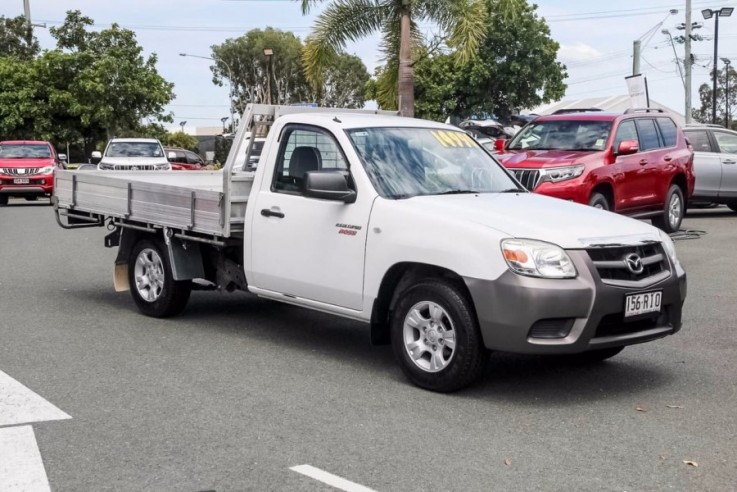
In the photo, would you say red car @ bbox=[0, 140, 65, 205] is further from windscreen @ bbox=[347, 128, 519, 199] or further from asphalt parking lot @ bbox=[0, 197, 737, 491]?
windscreen @ bbox=[347, 128, 519, 199]

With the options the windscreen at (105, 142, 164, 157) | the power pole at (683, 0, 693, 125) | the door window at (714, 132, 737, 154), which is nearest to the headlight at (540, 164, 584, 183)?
the door window at (714, 132, 737, 154)

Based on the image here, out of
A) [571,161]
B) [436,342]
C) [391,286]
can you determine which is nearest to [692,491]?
[436,342]

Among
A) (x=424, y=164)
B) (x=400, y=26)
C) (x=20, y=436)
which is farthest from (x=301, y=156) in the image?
(x=400, y=26)

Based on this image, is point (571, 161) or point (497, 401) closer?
point (497, 401)

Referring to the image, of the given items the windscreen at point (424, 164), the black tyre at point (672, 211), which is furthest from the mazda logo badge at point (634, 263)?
the black tyre at point (672, 211)

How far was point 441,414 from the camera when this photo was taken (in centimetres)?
624

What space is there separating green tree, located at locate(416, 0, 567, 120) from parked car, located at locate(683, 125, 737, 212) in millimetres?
38106

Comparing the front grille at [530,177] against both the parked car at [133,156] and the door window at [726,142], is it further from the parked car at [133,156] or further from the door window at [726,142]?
the parked car at [133,156]

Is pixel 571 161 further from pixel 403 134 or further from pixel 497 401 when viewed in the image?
pixel 497 401

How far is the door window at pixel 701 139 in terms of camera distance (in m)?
20.2

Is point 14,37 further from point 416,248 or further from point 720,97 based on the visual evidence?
point 416,248

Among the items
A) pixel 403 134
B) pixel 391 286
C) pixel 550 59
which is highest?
pixel 550 59

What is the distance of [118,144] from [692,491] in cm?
2627

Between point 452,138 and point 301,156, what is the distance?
3.89 feet
